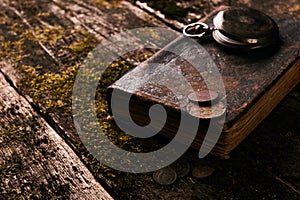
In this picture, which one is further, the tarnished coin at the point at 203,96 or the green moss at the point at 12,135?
the green moss at the point at 12,135

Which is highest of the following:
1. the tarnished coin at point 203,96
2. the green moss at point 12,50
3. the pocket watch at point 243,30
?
the pocket watch at point 243,30

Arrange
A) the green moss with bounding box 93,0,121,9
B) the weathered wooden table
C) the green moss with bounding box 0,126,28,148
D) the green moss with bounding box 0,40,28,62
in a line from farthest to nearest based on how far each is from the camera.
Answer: the green moss with bounding box 93,0,121,9 → the green moss with bounding box 0,40,28,62 → the green moss with bounding box 0,126,28,148 → the weathered wooden table

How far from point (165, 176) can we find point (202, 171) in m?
0.10

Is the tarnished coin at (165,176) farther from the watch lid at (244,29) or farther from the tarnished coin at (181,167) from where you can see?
the watch lid at (244,29)

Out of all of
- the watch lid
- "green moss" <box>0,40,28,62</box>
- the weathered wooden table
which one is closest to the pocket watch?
the watch lid

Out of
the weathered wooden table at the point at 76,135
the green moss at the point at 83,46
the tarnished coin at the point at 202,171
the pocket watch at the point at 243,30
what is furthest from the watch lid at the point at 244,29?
the green moss at the point at 83,46

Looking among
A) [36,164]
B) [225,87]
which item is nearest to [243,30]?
[225,87]

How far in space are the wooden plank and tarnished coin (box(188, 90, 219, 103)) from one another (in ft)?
1.09

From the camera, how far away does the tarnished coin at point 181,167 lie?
1.10m

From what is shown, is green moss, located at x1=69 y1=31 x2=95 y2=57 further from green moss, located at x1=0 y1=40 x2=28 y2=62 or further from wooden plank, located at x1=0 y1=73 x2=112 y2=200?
wooden plank, located at x1=0 y1=73 x2=112 y2=200

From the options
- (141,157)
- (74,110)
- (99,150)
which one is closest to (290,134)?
(141,157)

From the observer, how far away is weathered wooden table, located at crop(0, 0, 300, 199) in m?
1.07

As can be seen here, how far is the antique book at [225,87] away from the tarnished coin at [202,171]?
47 millimetres

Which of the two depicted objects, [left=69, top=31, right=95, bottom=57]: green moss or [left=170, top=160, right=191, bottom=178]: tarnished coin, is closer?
[left=170, top=160, right=191, bottom=178]: tarnished coin
